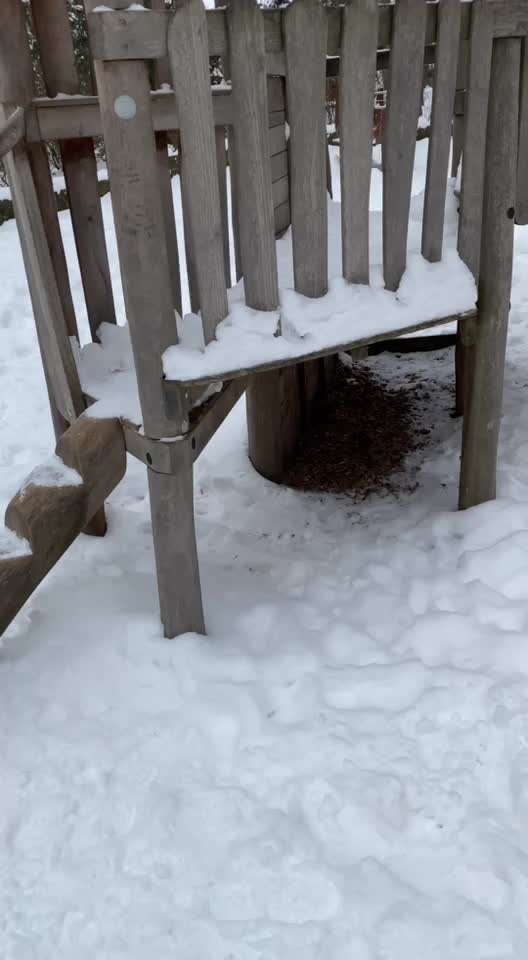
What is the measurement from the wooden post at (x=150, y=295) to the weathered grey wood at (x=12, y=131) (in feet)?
1.48

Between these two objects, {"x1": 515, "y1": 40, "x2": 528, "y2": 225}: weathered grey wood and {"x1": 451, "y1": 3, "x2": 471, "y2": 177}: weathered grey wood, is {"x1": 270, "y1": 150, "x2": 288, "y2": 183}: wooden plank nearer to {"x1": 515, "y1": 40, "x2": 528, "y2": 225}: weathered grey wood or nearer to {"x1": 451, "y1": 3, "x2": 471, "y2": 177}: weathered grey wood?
{"x1": 451, "y1": 3, "x2": 471, "y2": 177}: weathered grey wood

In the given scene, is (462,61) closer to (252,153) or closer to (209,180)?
(252,153)

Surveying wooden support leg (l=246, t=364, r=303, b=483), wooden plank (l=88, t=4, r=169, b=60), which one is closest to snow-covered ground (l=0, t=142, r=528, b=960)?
wooden support leg (l=246, t=364, r=303, b=483)

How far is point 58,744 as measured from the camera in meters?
1.99

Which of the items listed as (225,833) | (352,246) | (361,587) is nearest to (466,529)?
(361,587)

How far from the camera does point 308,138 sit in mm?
1900

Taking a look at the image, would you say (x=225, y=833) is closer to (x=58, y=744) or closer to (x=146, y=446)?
(x=58, y=744)

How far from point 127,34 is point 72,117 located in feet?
2.39

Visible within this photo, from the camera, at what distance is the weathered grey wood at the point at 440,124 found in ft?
6.70

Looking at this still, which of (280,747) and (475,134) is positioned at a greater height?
(475,134)

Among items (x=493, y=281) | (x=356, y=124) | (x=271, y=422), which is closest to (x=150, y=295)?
(x=356, y=124)

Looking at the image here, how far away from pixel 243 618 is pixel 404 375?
2.37m

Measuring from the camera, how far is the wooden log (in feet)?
6.69

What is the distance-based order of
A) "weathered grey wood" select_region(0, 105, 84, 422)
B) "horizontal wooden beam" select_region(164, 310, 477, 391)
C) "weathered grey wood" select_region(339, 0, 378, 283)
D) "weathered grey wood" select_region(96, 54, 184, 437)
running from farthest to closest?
"weathered grey wood" select_region(0, 105, 84, 422) < "horizontal wooden beam" select_region(164, 310, 477, 391) < "weathered grey wood" select_region(339, 0, 378, 283) < "weathered grey wood" select_region(96, 54, 184, 437)
